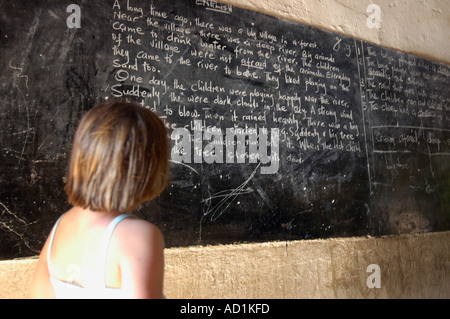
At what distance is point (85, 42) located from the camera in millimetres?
2436

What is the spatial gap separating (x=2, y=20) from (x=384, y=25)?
12.9ft

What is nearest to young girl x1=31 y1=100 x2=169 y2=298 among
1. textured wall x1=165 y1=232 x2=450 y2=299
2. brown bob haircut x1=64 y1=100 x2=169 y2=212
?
brown bob haircut x1=64 y1=100 x2=169 y2=212

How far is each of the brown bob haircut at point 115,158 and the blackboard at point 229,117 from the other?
4.70 feet

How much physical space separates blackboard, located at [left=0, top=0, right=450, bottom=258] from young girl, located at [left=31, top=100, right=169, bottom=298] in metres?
1.38

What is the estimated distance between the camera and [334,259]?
3.44 meters

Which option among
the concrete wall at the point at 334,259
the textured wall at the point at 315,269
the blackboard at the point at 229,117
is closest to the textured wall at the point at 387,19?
the concrete wall at the point at 334,259

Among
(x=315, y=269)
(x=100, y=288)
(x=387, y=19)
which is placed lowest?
(x=315, y=269)

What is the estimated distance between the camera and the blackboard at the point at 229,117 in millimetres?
2240

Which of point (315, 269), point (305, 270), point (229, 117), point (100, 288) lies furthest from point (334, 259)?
point (100, 288)

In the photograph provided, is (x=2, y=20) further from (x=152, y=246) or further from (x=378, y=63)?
(x=378, y=63)

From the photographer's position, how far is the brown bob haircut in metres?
0.99

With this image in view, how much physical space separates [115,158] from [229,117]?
2.08m

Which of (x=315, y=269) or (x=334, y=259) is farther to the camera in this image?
(x=334, y=259)

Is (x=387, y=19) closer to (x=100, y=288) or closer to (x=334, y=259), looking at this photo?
(x=334, y=259)
